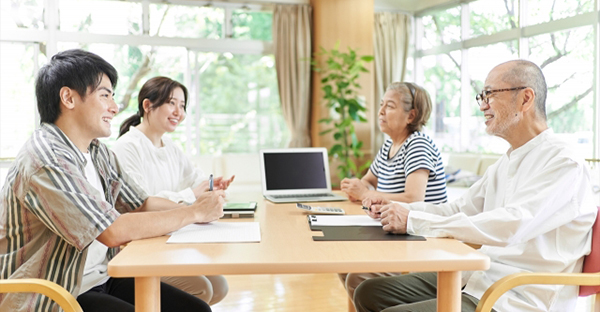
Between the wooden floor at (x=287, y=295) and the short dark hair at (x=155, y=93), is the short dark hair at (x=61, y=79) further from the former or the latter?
the wooden floor at (x=287, y=295)

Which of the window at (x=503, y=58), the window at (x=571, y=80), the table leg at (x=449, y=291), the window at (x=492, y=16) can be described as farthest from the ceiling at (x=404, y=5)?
the table leg at (x=449, y=291)

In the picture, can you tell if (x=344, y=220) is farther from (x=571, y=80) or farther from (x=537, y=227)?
(x=571, y=80)

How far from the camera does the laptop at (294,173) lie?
Result: 2.71 metres

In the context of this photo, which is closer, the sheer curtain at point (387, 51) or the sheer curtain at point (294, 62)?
the sheer curtain at point (294, 62)

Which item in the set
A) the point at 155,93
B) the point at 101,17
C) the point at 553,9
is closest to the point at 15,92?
the point at 101,17

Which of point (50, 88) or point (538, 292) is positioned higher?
point (50, 88)

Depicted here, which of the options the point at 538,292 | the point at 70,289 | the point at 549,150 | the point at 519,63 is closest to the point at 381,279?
the point at 538,292

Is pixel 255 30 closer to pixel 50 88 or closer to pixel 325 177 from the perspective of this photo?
pixel 325 177

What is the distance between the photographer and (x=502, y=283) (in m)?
1.39

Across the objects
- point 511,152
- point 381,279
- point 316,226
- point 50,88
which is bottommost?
point 381,279

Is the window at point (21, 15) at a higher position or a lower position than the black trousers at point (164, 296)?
higher

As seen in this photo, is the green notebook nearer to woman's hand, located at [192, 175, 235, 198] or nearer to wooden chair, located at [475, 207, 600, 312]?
woman's hand, located at [192, 175, 235, 198]

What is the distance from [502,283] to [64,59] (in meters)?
1.41

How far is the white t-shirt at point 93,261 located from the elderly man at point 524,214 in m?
0.92
